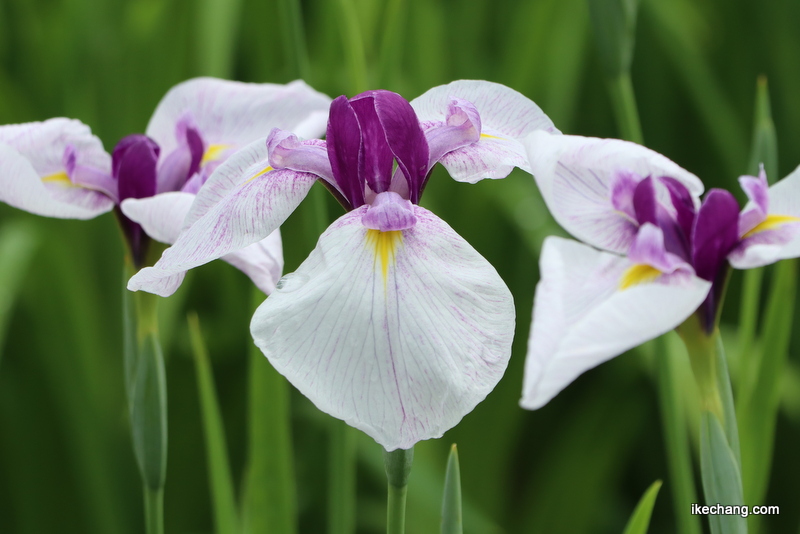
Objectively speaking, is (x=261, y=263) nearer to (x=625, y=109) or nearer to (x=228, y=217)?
(x=228, y=217)

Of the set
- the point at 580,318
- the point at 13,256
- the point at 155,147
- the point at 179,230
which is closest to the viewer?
the point at 580,318

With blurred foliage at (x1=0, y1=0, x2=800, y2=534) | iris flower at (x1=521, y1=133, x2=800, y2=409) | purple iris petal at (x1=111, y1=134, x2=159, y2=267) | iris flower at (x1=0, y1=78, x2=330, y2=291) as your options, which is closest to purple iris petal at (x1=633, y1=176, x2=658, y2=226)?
iris flower at (x1=521, y1=133, x2=800, y2=409)

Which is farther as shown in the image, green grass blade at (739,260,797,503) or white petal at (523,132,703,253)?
green grass blade at (739,260,797,503)

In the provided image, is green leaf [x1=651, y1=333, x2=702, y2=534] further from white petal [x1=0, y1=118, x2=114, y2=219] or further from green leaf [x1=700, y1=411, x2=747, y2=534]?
white petal [x1=0, y1=118, x2=114, y2=219]

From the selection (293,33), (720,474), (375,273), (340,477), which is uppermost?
(293,33)

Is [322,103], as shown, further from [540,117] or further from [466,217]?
[466,217]

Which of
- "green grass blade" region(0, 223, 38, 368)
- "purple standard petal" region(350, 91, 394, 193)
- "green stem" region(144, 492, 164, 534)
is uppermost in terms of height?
"purple standard petal" region(350, 91, 394, 193)

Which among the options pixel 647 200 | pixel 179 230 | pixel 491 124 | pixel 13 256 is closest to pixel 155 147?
pixel 179 230

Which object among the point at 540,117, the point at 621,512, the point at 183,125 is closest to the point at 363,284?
the point at 540,117
